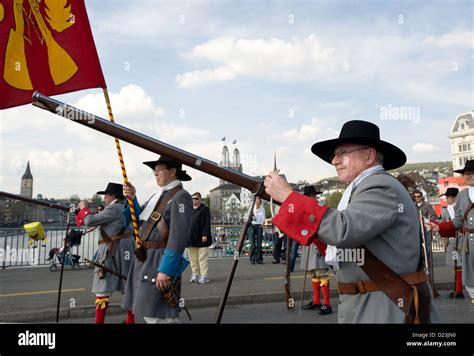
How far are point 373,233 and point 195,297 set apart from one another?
5762mm

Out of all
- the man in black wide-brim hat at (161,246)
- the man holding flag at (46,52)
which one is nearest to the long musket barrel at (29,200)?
the man holding flag at (46,52)

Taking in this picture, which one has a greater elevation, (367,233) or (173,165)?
(173,165)

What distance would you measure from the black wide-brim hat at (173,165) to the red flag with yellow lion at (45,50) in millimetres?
997

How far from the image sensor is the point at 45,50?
4.37m

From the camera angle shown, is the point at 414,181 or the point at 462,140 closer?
the point at 414,181

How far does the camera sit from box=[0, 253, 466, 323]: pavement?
252 inches

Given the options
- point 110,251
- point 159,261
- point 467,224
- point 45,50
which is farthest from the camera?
point 467,224

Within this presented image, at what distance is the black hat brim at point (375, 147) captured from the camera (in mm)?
2529

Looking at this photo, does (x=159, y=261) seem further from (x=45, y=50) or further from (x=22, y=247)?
(x=22, y=247)

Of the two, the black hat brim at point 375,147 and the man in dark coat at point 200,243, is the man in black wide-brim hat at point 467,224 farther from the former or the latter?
the man in dark coat at point 200,243

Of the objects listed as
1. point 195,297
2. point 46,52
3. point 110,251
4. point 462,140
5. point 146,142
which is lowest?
point 195,297

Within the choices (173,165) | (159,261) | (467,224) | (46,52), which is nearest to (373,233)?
(159,261)

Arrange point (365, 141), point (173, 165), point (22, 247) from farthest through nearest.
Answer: point (22, 247) < point (173, 165) < point (365, 141)

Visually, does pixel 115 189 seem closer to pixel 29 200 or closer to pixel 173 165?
pixel 29 200
